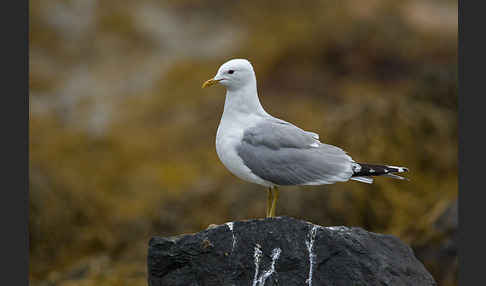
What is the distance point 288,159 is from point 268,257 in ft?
3.78

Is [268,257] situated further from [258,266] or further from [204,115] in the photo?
[204,115]

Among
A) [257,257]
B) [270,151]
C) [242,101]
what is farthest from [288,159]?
[257,257]

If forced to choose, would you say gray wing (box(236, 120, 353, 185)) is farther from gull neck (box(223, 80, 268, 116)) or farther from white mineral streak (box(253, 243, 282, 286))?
white mineral streak (box(253, 243, 282, 286))

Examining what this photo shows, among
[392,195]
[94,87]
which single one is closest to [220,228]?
[392,195]

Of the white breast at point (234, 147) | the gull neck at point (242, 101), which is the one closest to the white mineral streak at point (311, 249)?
the white breast at point (234, 147)

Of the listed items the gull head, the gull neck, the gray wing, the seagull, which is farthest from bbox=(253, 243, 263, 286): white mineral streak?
the gull head

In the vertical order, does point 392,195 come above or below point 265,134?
below

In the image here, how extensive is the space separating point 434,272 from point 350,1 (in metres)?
16.8

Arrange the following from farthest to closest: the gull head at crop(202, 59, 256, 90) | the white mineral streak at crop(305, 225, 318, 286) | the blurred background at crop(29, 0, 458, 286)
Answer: the blurred background at crop(29, 0, 458, 286)
the gull head at crop(202, 59, 256, 90)
the white mineral streak at crop(305, 225, 318, 286)

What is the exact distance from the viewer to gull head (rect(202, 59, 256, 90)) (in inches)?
327

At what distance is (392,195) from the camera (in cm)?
1349

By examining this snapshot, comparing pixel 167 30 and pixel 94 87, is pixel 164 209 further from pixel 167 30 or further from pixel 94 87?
pixel 167 30

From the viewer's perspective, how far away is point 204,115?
2112 cm

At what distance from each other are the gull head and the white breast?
1.41ft
